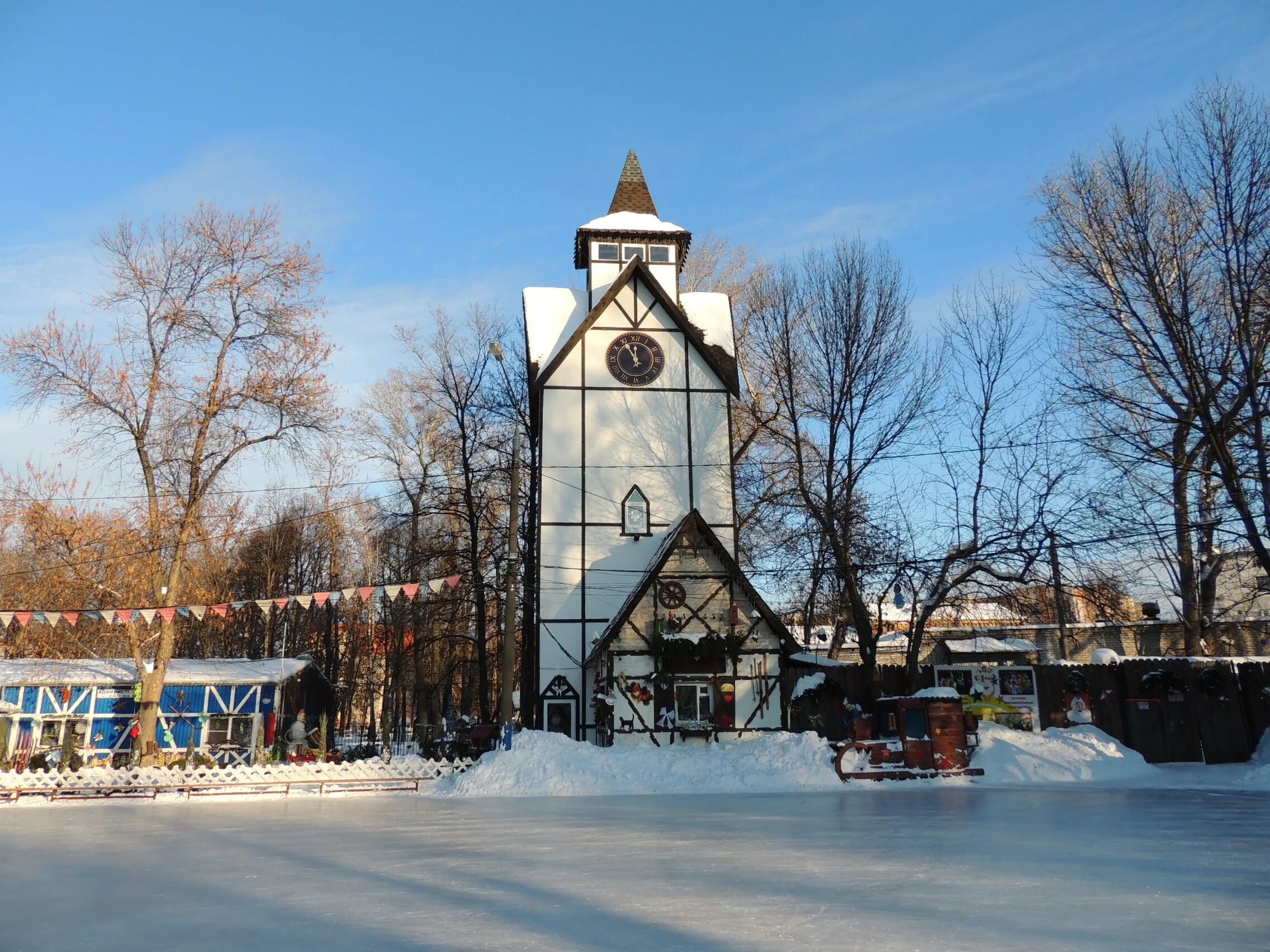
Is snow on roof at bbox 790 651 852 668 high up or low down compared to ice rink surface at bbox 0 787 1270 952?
up

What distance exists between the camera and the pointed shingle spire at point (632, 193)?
32312 millimetres

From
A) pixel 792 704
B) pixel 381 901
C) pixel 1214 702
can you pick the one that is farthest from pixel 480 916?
pixel 1214 702

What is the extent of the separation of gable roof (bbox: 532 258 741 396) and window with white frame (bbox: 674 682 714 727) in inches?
381

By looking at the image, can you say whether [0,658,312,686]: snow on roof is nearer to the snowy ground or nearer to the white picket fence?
the white picket fence

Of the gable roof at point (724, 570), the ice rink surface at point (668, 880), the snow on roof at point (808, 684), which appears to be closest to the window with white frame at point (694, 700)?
the gable roof at point (724, 570)

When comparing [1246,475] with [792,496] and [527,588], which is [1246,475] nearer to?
[792,496]

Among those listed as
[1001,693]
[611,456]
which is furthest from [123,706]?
[1001,693]

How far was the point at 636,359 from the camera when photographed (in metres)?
28.1

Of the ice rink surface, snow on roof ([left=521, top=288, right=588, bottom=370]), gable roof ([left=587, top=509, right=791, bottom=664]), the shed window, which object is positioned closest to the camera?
the ice rink surface

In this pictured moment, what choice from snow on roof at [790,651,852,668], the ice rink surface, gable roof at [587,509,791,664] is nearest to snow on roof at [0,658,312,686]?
gable roof at [587,509,791,664]

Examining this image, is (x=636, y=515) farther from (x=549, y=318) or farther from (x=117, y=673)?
(x=117, y=673)

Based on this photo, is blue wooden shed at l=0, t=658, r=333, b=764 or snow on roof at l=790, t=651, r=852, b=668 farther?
blue wooden shed at l=0, t=658, r=333, b=764

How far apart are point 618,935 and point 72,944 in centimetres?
383

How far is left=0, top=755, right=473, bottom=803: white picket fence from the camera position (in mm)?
19078
